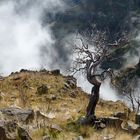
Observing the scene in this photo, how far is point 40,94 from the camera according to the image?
51406 millimetres

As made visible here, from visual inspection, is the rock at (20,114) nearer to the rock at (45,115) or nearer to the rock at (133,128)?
the rock at (45,115)

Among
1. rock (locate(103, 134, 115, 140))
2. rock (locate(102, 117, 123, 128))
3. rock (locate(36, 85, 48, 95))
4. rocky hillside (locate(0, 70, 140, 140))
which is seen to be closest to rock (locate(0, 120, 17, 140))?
rocky hillside (locate(0, 70, 140, 140))

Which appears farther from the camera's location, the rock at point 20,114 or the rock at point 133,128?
the rock at point 133,128

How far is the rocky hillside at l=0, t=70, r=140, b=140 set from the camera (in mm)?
27094

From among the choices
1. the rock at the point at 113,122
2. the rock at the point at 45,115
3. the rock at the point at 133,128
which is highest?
the rock at the point at 45,115

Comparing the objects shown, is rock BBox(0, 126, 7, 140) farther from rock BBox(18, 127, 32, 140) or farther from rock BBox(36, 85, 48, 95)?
rock BBox(36, 85, 48, 95)

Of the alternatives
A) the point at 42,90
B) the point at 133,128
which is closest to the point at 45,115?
the point at 133,128

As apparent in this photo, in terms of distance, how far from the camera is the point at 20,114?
30.8 m

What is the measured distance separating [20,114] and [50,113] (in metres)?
6.63

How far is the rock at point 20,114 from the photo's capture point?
98.3ft

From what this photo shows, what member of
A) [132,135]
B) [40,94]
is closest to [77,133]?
[132,135]

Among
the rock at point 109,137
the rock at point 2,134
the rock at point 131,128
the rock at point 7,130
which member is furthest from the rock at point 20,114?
the rock at point 2,134

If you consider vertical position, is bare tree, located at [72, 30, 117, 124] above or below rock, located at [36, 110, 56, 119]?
above

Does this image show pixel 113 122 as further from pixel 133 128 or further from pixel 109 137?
pixel 109 137
